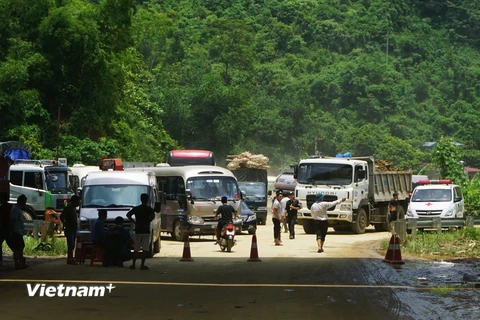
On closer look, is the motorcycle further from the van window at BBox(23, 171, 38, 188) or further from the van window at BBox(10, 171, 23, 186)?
the van window at BBox(10, 171, 23, 186)

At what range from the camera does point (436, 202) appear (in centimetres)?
3975

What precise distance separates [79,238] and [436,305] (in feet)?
37.1

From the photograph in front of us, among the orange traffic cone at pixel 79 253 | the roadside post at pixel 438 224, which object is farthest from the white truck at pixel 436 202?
the orange traffic cone at pixel 79 253

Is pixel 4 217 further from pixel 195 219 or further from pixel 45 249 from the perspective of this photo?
pixel 195 219

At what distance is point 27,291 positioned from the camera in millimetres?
17359

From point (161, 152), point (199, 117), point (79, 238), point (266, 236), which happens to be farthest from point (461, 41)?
point (79, 238)

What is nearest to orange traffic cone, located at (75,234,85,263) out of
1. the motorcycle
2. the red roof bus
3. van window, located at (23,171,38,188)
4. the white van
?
the motorcycle

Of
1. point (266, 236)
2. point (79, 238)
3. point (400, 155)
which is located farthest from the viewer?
point (400, 155)

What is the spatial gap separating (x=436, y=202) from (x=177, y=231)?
455 inches

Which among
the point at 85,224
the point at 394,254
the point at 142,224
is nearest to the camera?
the point at 142,224

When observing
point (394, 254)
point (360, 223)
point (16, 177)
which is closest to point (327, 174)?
point (360, 223)

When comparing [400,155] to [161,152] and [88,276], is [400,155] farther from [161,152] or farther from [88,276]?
[88,276]

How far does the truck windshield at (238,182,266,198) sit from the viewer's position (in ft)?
155

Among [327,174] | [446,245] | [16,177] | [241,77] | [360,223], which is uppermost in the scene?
[241,77]
